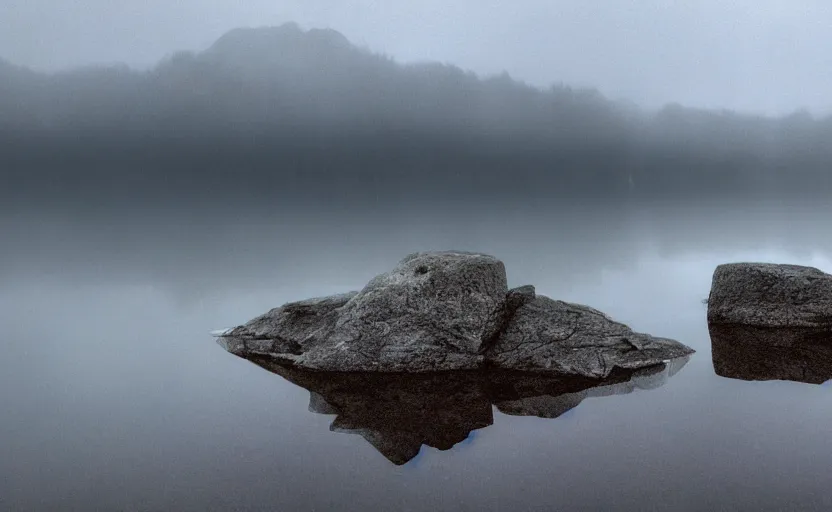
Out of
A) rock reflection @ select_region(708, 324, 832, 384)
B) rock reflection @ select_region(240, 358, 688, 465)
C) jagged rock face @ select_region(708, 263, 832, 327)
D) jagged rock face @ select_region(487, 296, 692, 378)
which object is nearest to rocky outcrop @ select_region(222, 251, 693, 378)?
jagged rock face @ select_region(487, 296, 692, 378)

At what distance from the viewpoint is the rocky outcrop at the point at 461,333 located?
34.4 ft

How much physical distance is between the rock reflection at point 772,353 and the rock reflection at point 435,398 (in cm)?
107

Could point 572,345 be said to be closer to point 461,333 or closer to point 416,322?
point 461,333

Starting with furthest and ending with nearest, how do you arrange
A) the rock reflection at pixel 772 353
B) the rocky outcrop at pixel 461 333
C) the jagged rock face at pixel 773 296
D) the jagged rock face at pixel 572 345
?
the jagged rock face at pixel 773 296 → the rocky outcrop at pixel 461 333 → the jagged rock face at pixel 572 345 → the rock reflection at pixel 772 353

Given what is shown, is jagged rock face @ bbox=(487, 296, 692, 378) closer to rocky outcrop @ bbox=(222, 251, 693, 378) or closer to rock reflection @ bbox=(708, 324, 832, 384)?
rocky outcrop @ bbox=(222, 251, 693, 378)

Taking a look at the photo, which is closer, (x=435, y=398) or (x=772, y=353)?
(x=435, y=398)

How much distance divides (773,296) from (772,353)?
2811mm

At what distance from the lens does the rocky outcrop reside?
413 inches

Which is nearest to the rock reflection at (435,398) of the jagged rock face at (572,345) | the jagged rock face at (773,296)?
the jagged rock face at (572,345)

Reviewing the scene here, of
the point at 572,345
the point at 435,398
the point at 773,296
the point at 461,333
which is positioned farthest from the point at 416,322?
the point at 773,296

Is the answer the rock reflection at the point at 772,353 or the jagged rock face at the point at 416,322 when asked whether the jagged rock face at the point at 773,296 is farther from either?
the jagged rock face at the point at 416,322

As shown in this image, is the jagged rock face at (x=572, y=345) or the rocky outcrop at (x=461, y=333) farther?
the rocky outcrop at (x=461, y=333)

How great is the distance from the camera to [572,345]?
1080 centimetres

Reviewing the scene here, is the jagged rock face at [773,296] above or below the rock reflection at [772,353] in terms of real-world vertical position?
above
